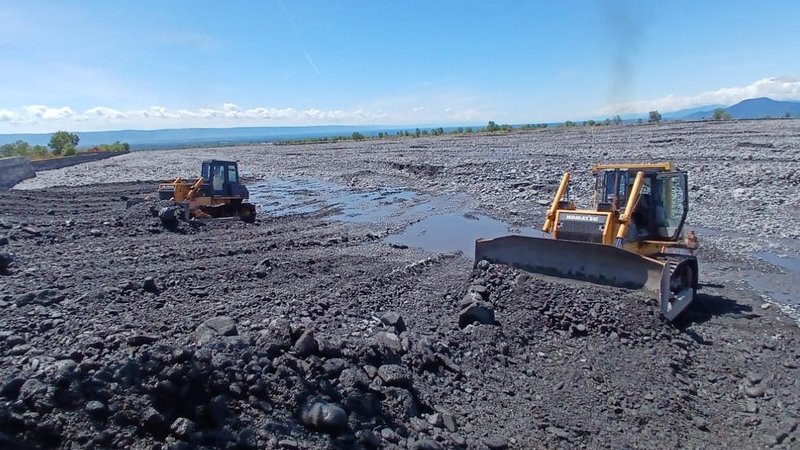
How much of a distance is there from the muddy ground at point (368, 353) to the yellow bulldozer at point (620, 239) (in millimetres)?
391

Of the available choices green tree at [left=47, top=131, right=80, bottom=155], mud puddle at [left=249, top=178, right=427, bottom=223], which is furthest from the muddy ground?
green tree at [left=47, top=131, right=80, bottom=155]

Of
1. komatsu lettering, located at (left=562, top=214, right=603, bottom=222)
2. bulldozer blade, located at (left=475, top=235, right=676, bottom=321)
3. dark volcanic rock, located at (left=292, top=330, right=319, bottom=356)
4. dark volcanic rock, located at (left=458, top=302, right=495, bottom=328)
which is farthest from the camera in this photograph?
komatsu lettering, located at (left=562, top=214, right=603, bottom=222)

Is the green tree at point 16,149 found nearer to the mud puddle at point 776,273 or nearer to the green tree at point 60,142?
the green tree at point 60,142

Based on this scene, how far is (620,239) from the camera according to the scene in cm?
827

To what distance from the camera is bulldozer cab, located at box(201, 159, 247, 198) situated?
17312 millimetres

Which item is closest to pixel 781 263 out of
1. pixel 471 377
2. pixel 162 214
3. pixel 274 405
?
pixel 471 377

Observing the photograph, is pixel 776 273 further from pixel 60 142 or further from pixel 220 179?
pixel 60 142

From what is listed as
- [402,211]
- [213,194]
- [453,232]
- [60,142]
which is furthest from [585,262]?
[60,142]

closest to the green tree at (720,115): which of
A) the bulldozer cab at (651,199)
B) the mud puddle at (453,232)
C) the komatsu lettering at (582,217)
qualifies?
the mud puddle at (453,232)

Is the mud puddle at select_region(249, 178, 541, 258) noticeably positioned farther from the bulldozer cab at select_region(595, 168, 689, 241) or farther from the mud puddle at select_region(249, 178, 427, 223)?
the bulldozer cab at select_region(595, 168, 689, 241)

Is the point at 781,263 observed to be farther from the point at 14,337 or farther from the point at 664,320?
the point at 14,337

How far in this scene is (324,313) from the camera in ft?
25.5

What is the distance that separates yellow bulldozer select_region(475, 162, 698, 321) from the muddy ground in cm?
39

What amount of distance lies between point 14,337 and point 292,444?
3.17 metres
